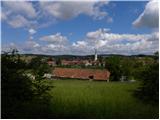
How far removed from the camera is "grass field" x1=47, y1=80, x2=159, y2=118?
2.72 meters

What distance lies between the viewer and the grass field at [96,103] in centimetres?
272

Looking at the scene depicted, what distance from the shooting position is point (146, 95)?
9.76ft

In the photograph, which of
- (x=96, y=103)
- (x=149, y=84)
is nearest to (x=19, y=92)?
(x=96, y=103)

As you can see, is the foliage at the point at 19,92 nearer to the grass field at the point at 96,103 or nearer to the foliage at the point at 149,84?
the grass field at the point at 96,103

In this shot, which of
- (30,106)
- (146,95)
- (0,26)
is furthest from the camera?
(146,95)

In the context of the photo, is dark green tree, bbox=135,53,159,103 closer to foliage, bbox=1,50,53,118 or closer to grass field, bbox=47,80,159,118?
grass field, bbox=47,80,159,118

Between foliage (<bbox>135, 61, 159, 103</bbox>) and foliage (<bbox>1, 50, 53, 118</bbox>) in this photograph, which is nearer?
foliage (<bbox>1, 50, 53, 118</bbox>)

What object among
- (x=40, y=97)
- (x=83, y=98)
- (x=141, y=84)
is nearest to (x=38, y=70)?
(x=40, y=97)

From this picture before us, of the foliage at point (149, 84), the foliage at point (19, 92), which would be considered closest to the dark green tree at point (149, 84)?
the foliage at point (149, 84)

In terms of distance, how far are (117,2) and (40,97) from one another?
1019 mm

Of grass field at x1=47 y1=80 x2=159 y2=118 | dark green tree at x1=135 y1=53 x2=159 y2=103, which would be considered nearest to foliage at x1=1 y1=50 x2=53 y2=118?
grass field at x1=47 y1=80 x2=159 y2=118

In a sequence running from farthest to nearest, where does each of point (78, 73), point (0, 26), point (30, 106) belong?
point (78, 73), point (30, 106), point (0, 26)

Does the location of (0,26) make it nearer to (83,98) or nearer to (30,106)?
(30,106)

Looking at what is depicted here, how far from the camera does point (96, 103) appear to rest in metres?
2.80
